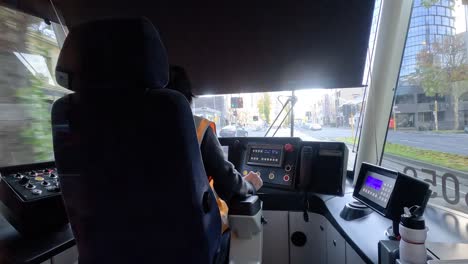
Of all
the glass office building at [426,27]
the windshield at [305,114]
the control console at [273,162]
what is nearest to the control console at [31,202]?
the windshield at [305,114]

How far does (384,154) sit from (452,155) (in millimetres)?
539

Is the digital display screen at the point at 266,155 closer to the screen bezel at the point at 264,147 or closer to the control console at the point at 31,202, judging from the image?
the screen bezel at the point at 264,147

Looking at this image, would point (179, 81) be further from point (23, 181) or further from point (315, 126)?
point (315, 126)

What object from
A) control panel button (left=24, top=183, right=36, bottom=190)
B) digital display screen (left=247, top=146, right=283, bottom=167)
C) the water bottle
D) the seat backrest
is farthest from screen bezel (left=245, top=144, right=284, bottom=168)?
control panel button (left=24, top=183, right=36, bottom=190)

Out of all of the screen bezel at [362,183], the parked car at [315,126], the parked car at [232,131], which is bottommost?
the screen bezel at [362,183]

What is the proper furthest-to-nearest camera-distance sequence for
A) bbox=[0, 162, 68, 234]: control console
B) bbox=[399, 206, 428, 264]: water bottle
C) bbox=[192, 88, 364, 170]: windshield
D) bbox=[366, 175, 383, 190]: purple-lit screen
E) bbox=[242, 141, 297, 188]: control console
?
bbox=[192, 88, 364, 170]: windshield < bbox=[242, 141, 297, 188]: control console < bbox=[366, 175, 383, 190]: purple-lit screen < bbox=[0, 162, 68, 234]: control console < bbox=[399, 206, 428, 264]: water bottle

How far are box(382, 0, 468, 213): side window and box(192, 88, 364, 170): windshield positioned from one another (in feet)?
1.17

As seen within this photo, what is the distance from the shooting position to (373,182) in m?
1.38

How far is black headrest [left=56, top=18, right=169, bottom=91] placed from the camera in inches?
33.2

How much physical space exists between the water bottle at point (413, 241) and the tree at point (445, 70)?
3.23ft

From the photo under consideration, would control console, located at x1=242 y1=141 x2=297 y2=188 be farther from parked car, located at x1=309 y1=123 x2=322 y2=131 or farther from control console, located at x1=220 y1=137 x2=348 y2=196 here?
parked car, located at x1=309 y1=123 x2=322 y2=131

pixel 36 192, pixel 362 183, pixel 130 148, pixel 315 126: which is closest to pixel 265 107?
pixel 315 126

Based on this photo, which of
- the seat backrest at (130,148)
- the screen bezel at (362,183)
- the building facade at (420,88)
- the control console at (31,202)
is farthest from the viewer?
the building facade at (420,88)

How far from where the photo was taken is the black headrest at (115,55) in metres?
0.84
